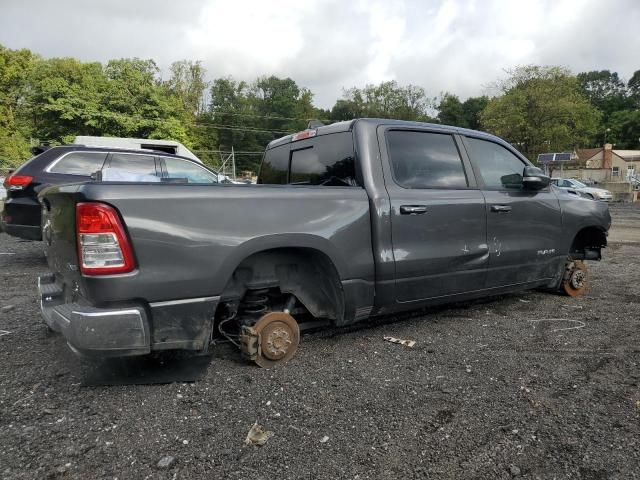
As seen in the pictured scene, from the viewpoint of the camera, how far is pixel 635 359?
3.19m

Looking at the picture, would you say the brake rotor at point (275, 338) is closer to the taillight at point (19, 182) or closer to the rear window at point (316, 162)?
the rear window at point (316, 162)

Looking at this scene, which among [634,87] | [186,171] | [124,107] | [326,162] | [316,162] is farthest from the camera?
[634,87]

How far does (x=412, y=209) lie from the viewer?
3359 mm

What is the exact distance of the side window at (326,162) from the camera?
3.40 metres

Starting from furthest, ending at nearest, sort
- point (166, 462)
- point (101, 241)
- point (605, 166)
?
point (605, 166) < point (101, 241) < point (166, 462)

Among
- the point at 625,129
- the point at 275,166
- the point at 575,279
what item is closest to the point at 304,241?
the point at 275,166

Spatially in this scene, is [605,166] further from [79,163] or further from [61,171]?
[61,171]

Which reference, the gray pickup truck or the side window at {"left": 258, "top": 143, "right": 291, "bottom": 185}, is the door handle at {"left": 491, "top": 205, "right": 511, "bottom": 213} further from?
the side window at {"left": 258, "top": 143, "right": 291, "bottom": 185}

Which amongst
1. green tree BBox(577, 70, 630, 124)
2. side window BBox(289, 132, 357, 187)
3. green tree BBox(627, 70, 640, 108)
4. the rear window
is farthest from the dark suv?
green tree BBox(627, 70, 640, 108)

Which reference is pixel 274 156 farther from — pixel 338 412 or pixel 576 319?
pixel 576 319

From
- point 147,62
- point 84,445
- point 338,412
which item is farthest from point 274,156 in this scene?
point 147,62

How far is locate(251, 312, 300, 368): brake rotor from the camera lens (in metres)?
2.95

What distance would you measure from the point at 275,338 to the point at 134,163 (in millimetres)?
5104

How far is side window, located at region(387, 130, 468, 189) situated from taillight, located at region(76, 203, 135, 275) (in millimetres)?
2017
